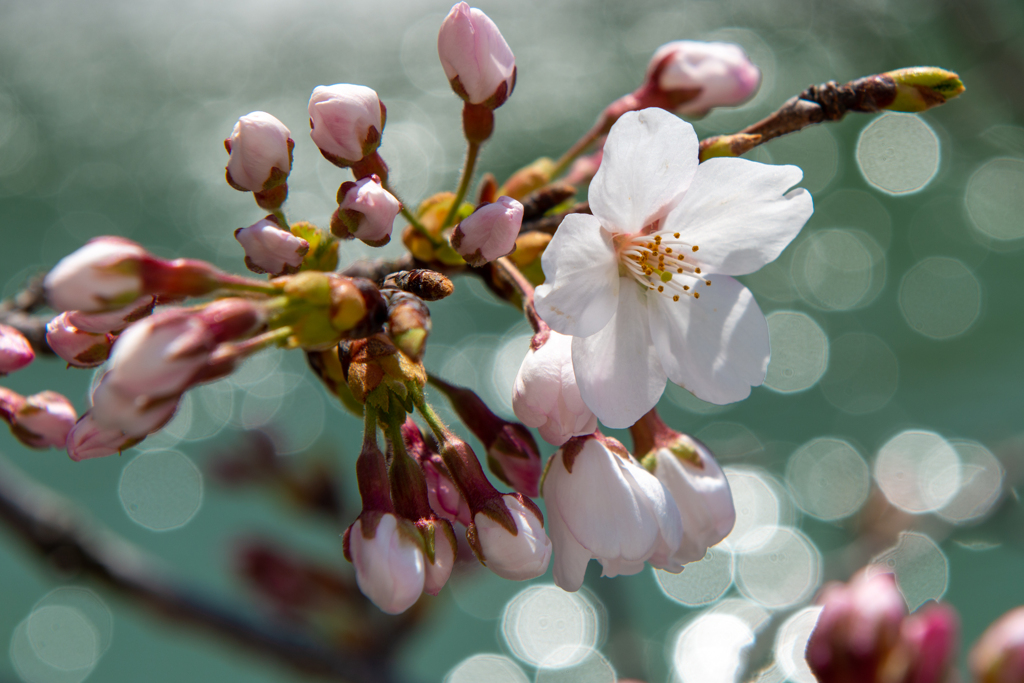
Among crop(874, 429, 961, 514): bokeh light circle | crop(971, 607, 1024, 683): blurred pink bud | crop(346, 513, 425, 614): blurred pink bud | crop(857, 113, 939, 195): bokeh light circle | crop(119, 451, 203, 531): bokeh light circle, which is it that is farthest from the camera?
crop(857, 113, 939, 195): bokeh light circle

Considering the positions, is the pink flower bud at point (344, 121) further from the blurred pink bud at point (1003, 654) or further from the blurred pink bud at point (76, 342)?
the blurred pink bud at point (1003, 654)

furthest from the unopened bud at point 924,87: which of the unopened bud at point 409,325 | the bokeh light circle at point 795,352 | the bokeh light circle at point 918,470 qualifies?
the bokeh light circle at point 795,352

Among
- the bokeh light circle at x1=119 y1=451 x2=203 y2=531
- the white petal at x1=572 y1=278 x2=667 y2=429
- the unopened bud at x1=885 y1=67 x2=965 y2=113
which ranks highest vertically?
the unopened bud at x1=885 y1=67 x2=965 y2=113

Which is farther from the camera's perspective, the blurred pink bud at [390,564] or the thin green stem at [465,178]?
the thin green stem at [465,178]

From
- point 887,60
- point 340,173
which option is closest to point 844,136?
point 887,60

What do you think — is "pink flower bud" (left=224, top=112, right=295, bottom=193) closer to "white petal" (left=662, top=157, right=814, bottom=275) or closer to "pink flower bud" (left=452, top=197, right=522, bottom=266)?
"pink flower bud" (left=452, top=197, right=522, bottom=266)

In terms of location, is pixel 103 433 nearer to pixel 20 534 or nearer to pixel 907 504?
pixel 20 534

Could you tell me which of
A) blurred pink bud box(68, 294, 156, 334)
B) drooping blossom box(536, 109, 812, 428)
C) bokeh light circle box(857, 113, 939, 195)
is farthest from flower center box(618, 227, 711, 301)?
bokeh light circle box(857, 113, 939, 195)
